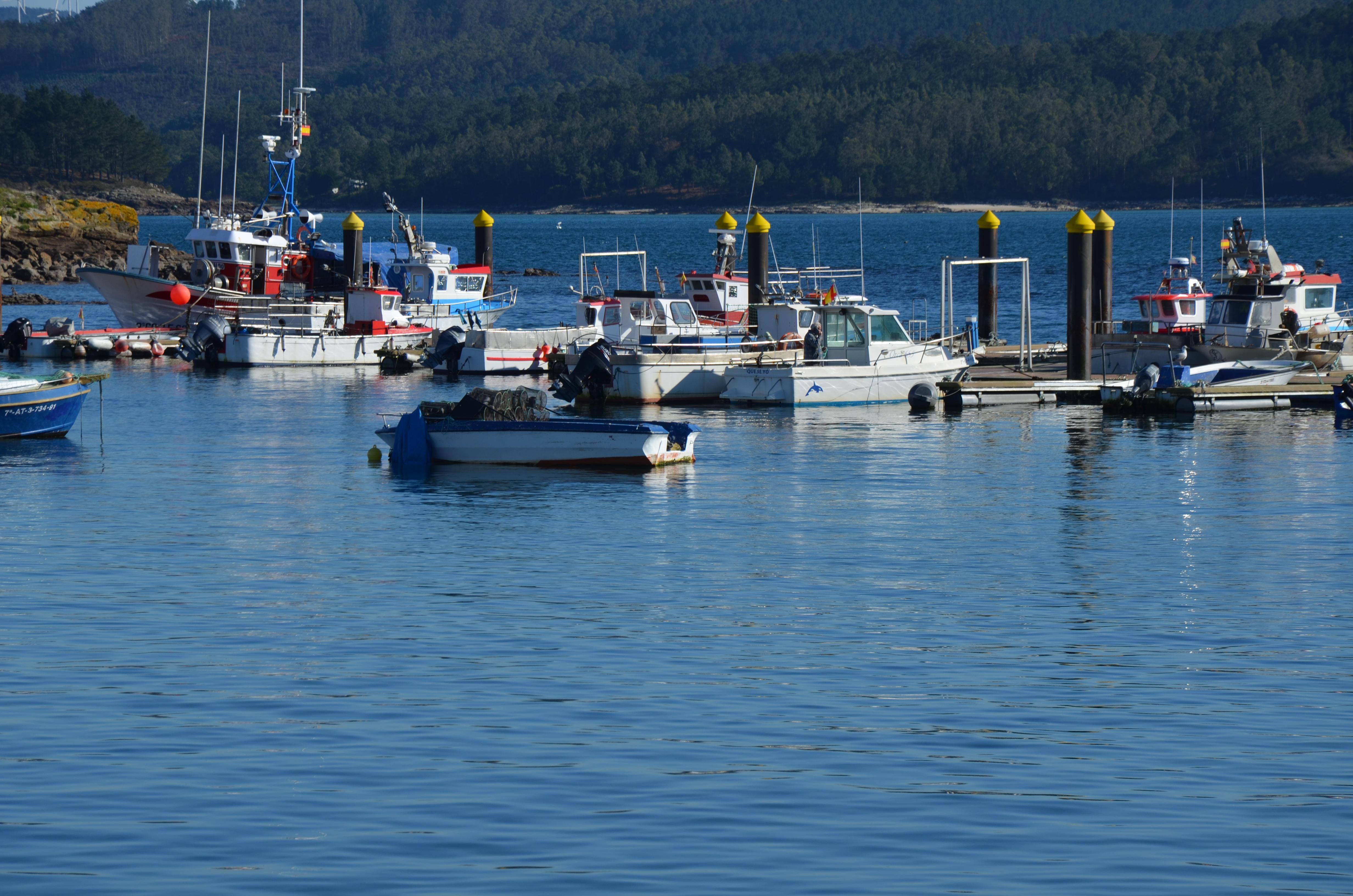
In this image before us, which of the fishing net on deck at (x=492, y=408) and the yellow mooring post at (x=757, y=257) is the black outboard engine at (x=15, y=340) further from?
the fishing net on deck at (x=492, y=408)

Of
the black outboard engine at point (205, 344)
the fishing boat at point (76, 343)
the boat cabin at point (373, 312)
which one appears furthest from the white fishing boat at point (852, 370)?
the fishing boat at point (76, 343)

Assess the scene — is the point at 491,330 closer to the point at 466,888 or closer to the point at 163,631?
the point at 163,631

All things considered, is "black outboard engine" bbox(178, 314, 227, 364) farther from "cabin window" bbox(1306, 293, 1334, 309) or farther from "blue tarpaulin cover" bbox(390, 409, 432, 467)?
"cabin window" bbox(1306, 293, 1334, 309)

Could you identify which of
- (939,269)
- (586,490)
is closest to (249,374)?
(586,490)

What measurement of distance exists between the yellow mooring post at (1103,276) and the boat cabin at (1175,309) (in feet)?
3.10

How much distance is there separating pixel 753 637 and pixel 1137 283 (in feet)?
292

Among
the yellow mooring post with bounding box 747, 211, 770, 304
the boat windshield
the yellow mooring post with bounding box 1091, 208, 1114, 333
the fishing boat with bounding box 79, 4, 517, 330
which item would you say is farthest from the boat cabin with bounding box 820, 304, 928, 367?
the fishing boat with bounding box 79, 4, 517, 330

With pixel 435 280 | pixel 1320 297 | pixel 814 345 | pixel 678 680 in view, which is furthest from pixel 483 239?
pixel 678 680

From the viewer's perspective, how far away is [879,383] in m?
44.5

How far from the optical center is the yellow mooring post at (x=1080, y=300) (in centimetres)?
4419

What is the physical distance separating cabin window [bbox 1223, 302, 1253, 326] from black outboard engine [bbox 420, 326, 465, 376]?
21.0m

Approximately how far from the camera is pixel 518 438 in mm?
33188

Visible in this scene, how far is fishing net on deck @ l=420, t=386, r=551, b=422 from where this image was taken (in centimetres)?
3328

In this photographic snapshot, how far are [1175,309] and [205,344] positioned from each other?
28602mm
